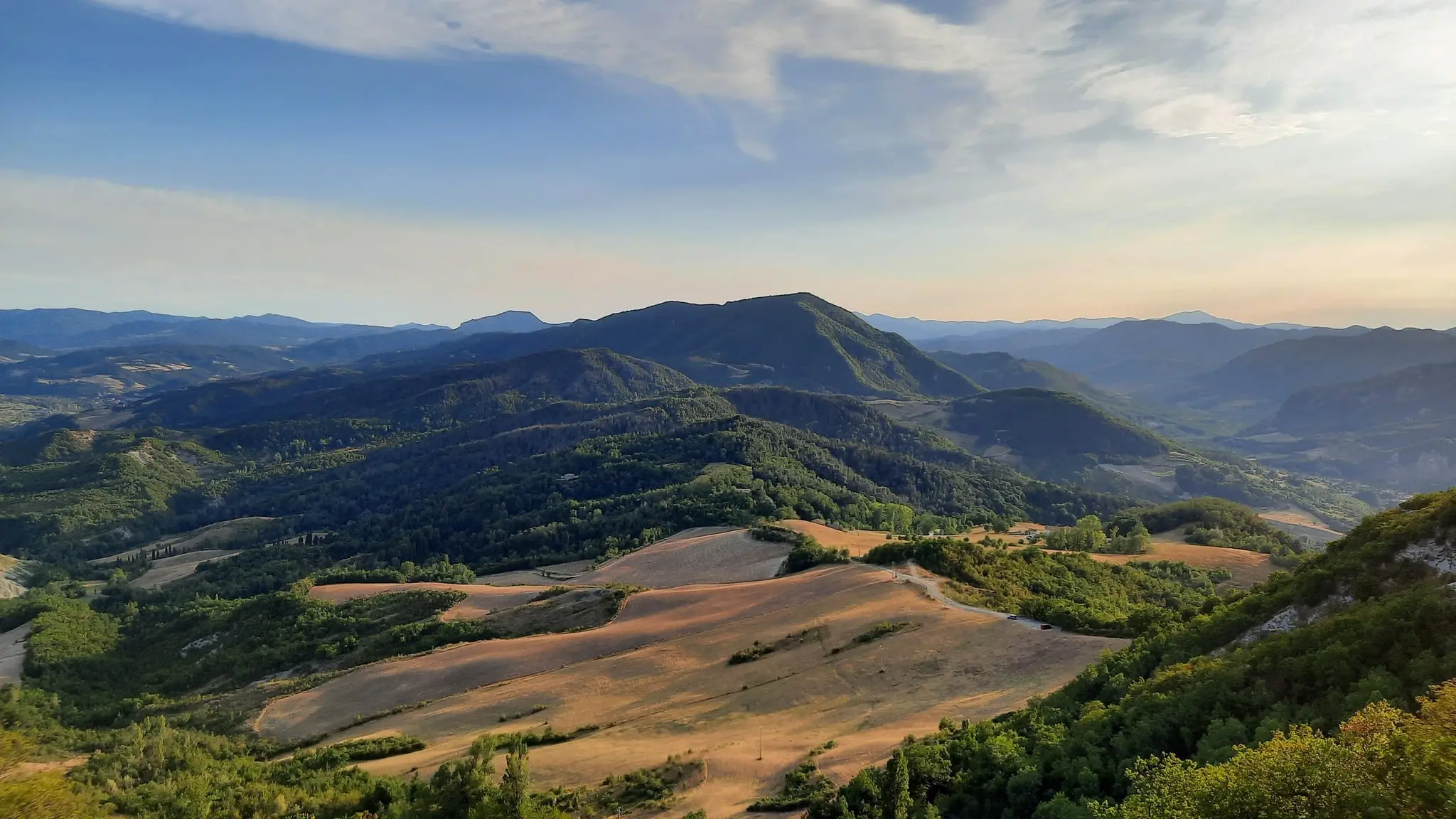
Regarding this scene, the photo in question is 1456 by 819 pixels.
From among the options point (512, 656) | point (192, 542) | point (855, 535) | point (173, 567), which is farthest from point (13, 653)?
point (855, 535)

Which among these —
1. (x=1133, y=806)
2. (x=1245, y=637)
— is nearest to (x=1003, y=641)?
(x=1245, y=637)

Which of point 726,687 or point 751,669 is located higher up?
point 751,669

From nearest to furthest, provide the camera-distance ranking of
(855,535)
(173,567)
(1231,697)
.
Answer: (1231,697), (855,535), (173,567)

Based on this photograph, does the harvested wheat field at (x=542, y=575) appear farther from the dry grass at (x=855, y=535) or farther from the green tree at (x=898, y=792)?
the green tree at (x=898, y=792)

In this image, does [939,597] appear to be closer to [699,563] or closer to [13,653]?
[699,563]

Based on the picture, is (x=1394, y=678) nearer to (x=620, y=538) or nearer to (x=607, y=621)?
(x=607, y=621)

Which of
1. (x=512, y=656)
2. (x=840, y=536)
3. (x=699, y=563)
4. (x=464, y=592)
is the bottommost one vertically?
(x=464, y=592)

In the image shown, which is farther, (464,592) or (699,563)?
(699,563)
